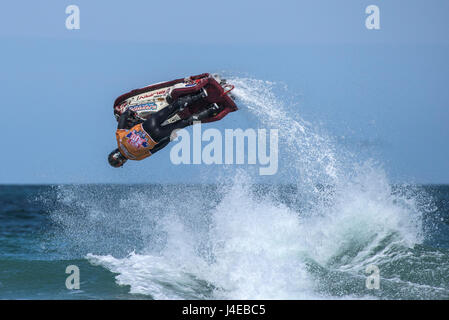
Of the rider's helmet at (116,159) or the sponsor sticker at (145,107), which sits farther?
the rider's helmet at (116,159)

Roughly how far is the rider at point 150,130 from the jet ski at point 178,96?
4.6 inches

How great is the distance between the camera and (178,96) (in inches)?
518

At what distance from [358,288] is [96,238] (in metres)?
12.5

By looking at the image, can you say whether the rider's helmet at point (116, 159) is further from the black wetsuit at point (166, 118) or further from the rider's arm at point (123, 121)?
the black wetsuit at point (166, 118)

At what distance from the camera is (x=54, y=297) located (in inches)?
493

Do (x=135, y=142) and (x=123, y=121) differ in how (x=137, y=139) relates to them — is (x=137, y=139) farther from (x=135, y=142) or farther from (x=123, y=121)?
(x=123, y=121)

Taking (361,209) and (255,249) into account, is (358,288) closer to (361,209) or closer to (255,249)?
(255,249)

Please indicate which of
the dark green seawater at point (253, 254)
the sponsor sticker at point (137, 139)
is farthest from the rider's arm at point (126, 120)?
the dark green seawater at point (253, 254)

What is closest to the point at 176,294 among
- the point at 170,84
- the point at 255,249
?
the point at 255,249

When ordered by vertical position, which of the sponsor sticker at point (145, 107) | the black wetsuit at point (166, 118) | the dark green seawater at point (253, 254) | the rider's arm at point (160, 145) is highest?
the sponsor sticker at point (145, 107)

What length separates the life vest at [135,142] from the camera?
13234 millimetres

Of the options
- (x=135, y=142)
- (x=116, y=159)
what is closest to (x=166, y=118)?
(x=135, y=142)

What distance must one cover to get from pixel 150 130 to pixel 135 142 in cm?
47

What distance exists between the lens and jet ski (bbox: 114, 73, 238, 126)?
13000 mm
